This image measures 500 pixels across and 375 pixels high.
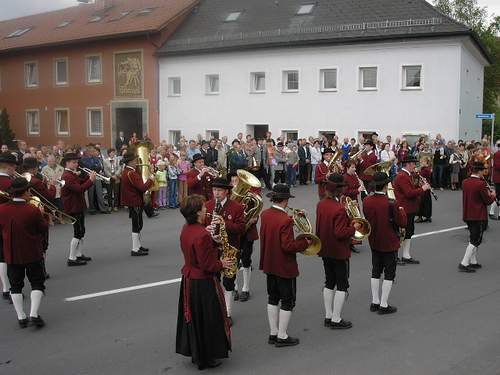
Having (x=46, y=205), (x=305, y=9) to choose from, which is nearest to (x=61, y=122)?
(x=305, y=9)

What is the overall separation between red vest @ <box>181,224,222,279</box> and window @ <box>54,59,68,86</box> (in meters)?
36.6

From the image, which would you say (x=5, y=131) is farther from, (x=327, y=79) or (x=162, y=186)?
(x=162, y=186)

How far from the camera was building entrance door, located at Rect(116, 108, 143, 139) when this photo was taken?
3691 cm

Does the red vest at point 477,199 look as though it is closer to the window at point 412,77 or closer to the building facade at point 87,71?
the window at point 412,77

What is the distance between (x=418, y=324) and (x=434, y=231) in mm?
6974

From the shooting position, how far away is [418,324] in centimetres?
727

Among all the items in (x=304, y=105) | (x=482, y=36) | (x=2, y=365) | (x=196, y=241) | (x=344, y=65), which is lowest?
(x=2, y=365)

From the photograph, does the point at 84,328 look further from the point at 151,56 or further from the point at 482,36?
the point at 482,36

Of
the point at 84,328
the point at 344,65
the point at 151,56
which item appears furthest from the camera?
the point at 151,56

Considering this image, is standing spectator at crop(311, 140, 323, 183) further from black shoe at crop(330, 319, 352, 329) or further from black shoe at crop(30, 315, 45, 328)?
black shoe at crop(30, 315, 45, 328)

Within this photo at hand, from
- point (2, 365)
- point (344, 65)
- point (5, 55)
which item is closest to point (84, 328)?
point (2, 365)

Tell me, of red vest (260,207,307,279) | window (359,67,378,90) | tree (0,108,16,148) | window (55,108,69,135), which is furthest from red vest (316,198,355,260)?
tree (0,108,16,148)

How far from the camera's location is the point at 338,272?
708 cm

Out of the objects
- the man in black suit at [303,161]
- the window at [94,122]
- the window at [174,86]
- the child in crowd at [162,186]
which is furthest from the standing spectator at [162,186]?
the window at [94,122]
